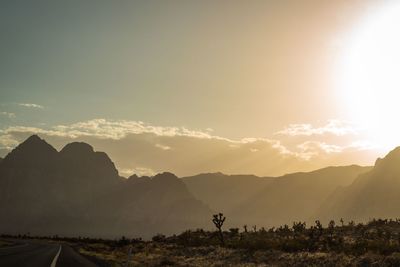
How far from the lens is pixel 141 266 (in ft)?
100.0

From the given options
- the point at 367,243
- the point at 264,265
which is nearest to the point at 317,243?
the point at 367,243

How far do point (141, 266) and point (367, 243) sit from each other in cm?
1767

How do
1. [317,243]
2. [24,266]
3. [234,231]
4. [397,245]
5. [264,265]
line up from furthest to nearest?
[234,231], [317,243], [397,245], [264,265], [24,266]

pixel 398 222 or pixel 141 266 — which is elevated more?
pixel 398 222

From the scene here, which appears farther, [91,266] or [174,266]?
[174,266]

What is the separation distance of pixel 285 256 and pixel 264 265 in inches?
164

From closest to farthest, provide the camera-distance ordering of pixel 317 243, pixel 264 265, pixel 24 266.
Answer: pixel 24 266, pixel 264 265, pixel 317 243

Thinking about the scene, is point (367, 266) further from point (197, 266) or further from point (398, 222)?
point (398, 222)

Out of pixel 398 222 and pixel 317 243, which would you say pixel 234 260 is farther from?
pixel 398 222

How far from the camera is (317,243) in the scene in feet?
129

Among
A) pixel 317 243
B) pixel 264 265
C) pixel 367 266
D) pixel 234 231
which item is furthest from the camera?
pixel 234 231

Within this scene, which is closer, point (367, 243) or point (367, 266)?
point (367, 266)

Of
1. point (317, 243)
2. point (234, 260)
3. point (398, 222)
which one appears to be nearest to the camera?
point (234, 260)

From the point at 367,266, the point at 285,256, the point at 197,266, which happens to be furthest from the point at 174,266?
the point at 367,266
